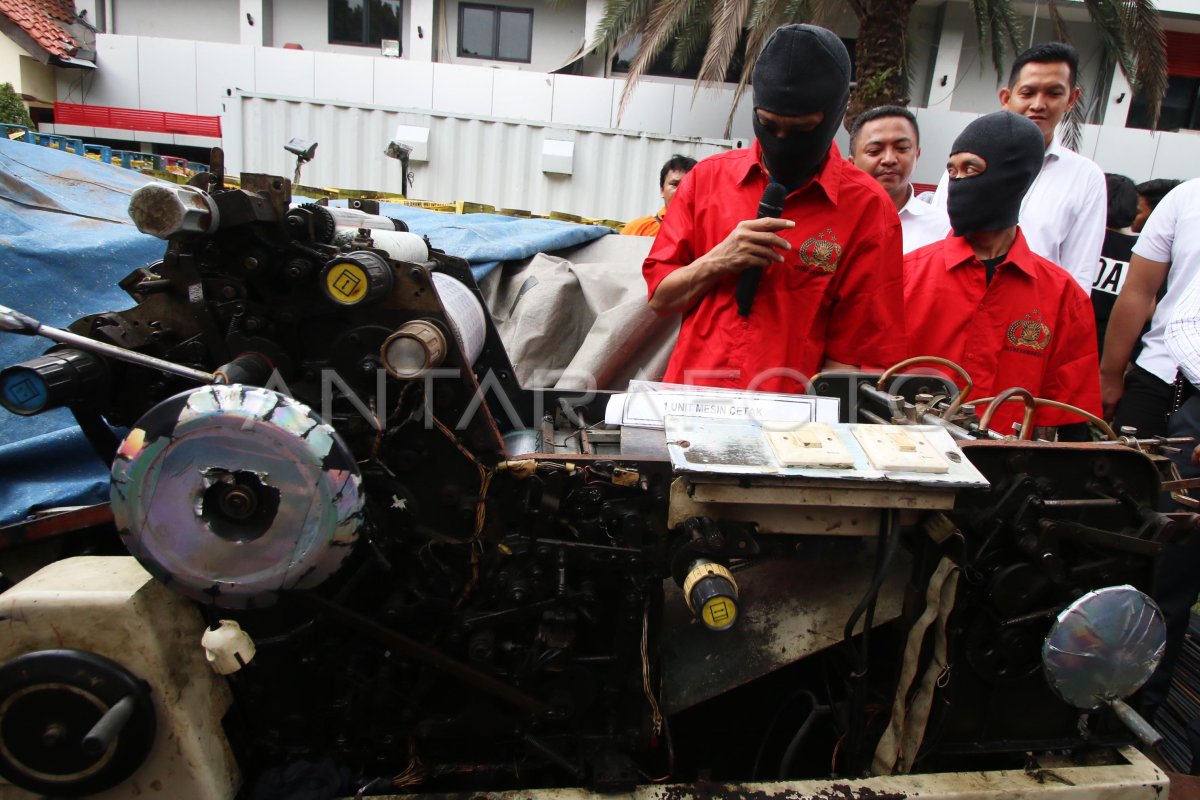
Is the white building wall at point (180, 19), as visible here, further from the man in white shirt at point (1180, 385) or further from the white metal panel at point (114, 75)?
the man in white shirt at point (1180, 385)

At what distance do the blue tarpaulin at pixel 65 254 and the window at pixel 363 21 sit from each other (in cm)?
1044

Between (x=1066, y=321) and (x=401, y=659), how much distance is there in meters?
2.57

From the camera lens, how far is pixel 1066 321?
2.65 m

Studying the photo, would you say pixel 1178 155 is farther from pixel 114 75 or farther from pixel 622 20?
pixel 114 75

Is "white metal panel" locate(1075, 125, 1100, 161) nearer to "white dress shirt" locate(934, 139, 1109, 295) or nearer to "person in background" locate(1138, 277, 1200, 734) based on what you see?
"white dress shirt" locate(934, 139, 1109, 295)

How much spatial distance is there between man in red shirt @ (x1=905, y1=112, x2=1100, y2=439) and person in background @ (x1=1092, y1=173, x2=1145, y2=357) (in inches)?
47.3

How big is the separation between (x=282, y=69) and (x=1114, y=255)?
11.1 m

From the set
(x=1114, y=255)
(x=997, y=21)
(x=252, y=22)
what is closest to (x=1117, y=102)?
(x=997, y=21)

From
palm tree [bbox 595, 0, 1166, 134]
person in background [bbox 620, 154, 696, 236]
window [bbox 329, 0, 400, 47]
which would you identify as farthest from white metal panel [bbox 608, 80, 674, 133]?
person in background [bbox 620, 154, 696, 236]

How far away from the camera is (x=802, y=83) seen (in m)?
2.02

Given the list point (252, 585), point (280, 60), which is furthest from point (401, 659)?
point (280, 60)

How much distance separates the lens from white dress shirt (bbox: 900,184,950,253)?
337cm

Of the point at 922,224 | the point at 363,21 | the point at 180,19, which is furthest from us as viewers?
the point at 363,21

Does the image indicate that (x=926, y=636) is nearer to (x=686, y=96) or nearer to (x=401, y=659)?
(x=401, y=659)
